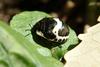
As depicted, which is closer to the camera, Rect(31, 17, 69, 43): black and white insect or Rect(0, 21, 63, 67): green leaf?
Rect(0, 21, 63, 67): green leaf

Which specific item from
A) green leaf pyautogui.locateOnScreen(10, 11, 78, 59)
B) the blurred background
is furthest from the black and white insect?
the blurred background

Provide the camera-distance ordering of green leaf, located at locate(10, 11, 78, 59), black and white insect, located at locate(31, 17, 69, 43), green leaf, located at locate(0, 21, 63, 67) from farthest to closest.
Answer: black and white insect, located at locate(31, 17, 69, 43)
green leaf, located at locate(10, 11, 78, 59)
green leaf, located at locate(0, 21, 63, 67)

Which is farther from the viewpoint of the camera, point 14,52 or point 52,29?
point 52,29

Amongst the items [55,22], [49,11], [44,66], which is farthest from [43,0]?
[44,66]

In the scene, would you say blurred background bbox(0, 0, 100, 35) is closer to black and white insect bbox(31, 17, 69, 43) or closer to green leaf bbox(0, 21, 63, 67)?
black and white insect bbox(31, 17, 69, 43)

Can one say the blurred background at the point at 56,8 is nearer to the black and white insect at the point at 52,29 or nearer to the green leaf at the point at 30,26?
the black and white insect at the point at 52,29

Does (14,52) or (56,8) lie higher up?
(14,52)

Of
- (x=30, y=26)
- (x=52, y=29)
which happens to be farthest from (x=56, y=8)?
(x=30, y=26)

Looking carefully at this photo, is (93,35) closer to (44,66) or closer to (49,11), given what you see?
(44,66)

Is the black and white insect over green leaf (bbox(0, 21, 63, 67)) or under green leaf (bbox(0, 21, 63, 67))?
under

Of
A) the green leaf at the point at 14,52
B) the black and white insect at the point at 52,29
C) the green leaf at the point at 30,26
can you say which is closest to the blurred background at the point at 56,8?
the black and white insect at the point at 52,29

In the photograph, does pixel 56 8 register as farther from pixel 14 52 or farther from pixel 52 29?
pixel 14 52

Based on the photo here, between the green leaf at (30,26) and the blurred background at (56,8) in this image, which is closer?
the green leaf at (30,26)
